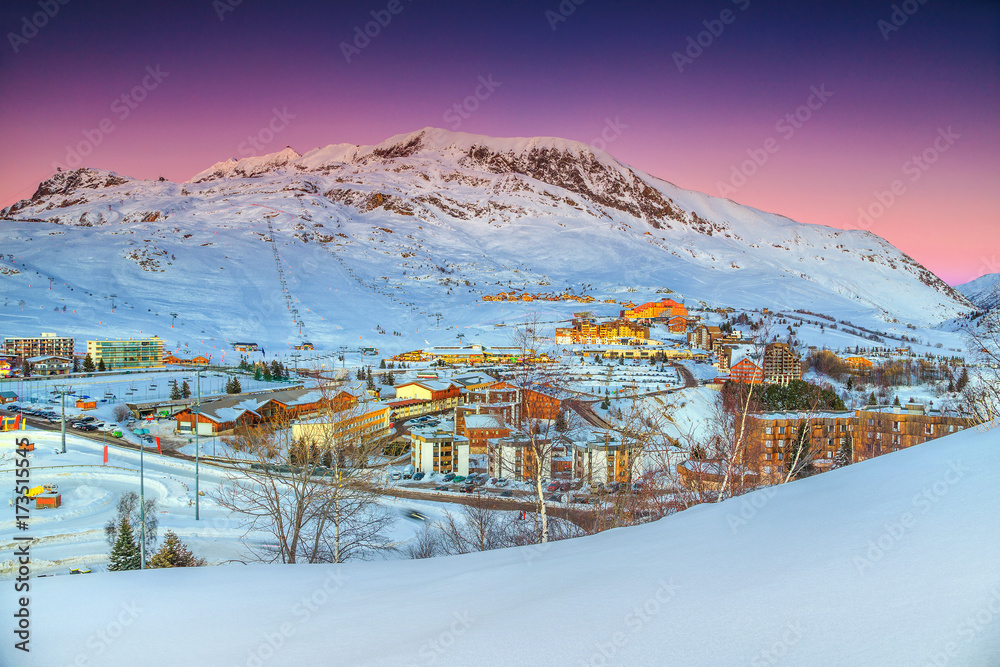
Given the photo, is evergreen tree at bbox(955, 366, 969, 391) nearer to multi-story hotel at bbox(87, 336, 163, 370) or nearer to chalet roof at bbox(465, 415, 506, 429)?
chalet roof at bbox(465, 415, 506, 429)

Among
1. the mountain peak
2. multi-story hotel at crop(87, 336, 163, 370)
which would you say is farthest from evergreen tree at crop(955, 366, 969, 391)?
the mountain peak

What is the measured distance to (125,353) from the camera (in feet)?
117

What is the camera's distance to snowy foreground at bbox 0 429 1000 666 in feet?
4.39

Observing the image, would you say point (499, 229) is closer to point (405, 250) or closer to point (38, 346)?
point (405, 250)

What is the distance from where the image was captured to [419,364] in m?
38.3

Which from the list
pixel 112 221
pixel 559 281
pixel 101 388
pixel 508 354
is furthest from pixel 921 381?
pixel 112 221

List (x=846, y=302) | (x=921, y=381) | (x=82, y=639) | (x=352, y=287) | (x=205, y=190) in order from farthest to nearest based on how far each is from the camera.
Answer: (x=205, y=190) → (x=846, y=302) → (x=352, y=287) → (x=921, y=381) → (x=82, y=639)

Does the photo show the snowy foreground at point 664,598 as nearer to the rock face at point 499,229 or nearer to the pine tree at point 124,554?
the pine tree at point 124,554

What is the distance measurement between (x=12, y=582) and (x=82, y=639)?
2.43 feet

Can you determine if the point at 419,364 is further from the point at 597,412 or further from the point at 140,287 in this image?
the point at 140,287

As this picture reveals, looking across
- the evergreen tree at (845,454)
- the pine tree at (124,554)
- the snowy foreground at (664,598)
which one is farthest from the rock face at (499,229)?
the snowy foreground at (664,598)

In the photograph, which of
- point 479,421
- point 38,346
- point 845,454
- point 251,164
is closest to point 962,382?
point 845,454

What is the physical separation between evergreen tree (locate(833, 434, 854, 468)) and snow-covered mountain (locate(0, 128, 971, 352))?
40.2m

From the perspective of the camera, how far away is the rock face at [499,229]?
77812 mm
